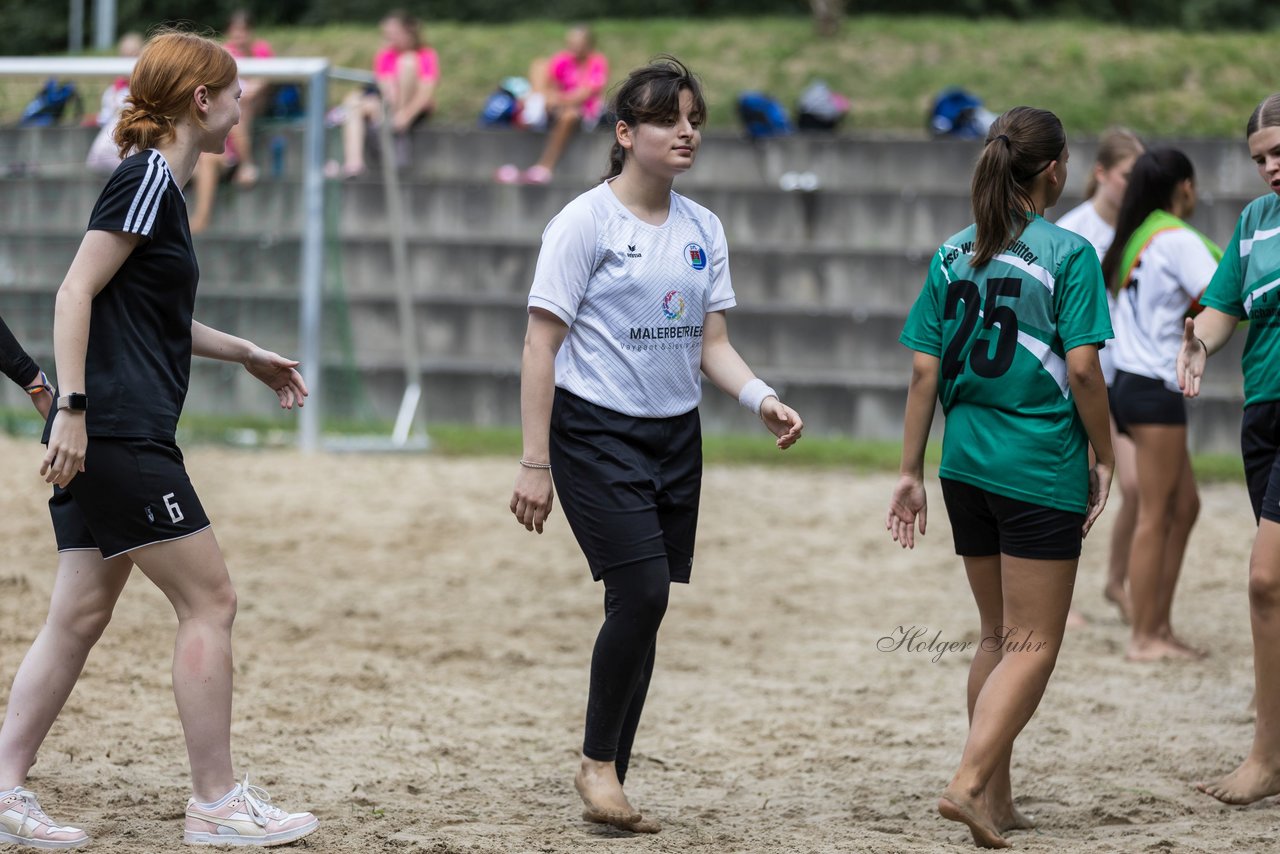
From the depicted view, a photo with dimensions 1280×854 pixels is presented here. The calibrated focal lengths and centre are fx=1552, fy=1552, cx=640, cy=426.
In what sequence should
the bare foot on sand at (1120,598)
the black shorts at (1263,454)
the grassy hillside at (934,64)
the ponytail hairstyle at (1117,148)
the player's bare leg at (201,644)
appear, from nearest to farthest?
1. the player's bare leg at (201,644)
2. the black shorts at (1263,454)
3. the ponytail hairstyle at (1117,148)
4. the bare foot on sand at (1120,598)
5. the grassy hillside at (934,64)

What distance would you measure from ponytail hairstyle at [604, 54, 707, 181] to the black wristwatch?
4.71 ft

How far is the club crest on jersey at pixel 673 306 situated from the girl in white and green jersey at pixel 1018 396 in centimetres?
60

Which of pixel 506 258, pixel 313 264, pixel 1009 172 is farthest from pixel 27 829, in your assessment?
pixel 506 258

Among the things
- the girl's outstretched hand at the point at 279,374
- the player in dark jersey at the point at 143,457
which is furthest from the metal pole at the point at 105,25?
the player in dark jersey at the point at 143,457

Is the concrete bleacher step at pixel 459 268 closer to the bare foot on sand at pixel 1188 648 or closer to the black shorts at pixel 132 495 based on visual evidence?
the bare foot on sand at pixel 1188 648

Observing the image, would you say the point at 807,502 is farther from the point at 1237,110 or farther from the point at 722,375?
the point at 1237,110

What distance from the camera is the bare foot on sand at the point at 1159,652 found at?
616cm

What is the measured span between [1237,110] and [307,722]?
13081mm

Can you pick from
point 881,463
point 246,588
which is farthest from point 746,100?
point 246,588

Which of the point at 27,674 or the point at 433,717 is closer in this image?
the point at 27,674

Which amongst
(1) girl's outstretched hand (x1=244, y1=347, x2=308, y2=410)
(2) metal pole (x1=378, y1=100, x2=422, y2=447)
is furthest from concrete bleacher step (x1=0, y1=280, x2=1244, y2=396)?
(1) girl's outstretched hand (x1=244, y1=347, x2=308, y2=410)

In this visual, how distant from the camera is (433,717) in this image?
17.3ft

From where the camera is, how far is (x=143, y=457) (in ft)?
11.4

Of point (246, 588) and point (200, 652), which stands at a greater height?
point (200, 652)
